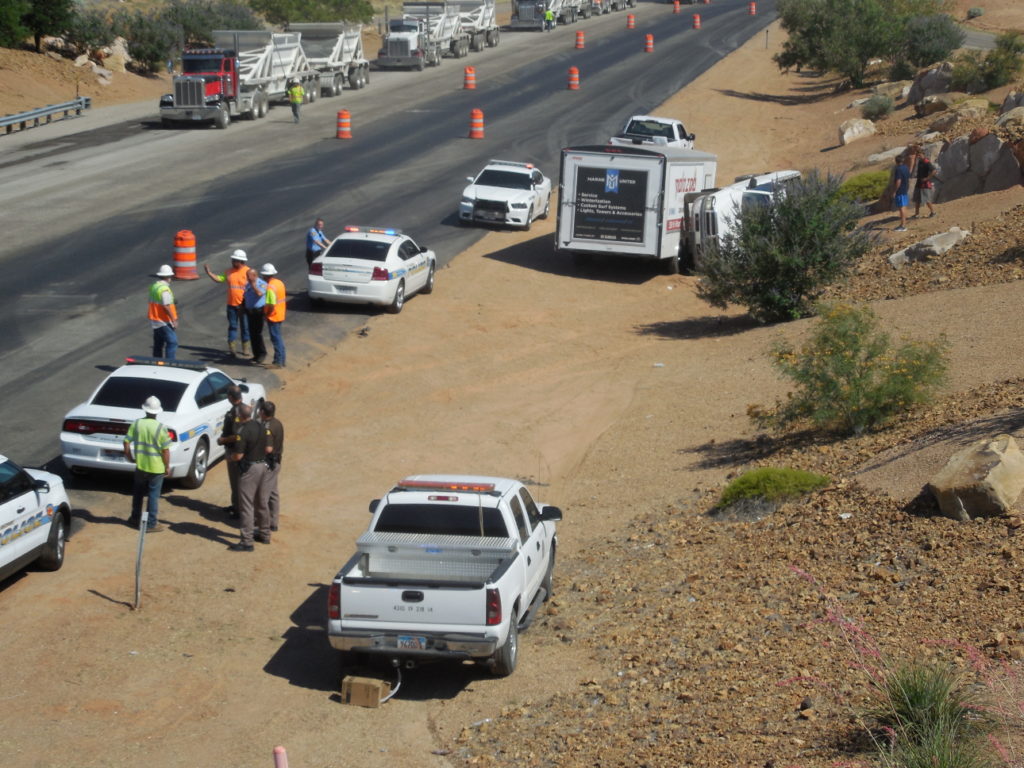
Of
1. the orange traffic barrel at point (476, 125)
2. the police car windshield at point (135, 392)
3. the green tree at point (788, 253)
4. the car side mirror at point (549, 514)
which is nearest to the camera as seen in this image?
the car side mirror at point (549, 514)

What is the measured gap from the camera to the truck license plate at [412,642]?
10.9 meters

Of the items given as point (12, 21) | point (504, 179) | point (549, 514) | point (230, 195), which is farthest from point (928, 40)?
point (549, 514)

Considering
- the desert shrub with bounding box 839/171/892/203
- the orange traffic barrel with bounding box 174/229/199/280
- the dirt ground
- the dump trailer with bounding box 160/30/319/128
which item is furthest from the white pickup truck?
the dump trailer with bounding box 160/30/319/128

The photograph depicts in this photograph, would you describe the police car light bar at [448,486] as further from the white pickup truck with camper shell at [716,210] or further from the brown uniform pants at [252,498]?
the white pickup truck with camper shell at [716,210]

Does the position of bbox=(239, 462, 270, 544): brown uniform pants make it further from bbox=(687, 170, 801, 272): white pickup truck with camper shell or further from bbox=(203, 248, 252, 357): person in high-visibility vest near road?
bbox=(687, 170, 801, 272): white pickup truck with camper shell

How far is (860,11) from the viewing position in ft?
186

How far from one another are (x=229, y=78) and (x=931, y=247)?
29.0m

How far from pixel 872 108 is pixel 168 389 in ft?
126

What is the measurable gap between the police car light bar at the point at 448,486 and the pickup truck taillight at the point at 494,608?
159 cm

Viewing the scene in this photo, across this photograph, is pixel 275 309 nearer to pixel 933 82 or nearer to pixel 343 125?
pixel 343 125

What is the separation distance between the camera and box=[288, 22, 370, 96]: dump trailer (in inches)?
2164

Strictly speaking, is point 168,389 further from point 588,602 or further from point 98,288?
point 98,288

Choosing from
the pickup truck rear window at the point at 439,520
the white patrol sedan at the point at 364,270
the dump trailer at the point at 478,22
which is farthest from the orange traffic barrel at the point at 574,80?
the pickup truck rear window at the point at 439,520

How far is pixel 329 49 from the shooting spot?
5569 centimetres
